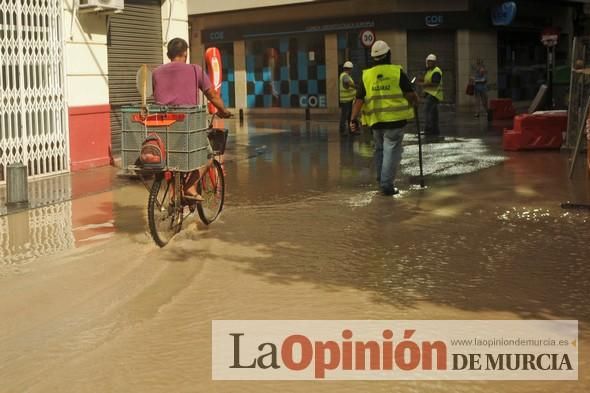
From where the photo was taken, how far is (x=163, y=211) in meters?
7.55

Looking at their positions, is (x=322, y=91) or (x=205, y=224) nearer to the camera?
(x=205, y=224)

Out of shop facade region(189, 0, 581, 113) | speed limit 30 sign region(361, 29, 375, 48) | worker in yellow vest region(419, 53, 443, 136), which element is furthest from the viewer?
shop facade region(189, 0, 581, 113)

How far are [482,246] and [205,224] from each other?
2812 mm

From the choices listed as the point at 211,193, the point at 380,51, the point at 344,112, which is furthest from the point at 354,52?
the point at 211,193

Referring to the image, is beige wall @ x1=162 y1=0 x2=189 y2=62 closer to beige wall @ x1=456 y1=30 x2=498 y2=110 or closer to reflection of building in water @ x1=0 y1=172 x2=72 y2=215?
reflection of building in water @ x1=0 y1=172 x2=72 y2=215

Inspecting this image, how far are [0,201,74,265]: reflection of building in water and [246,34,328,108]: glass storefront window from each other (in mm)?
23384

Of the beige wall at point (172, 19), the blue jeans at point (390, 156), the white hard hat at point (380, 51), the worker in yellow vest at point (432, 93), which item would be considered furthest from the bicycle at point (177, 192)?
the worker in yellow vest at point (432, 93)

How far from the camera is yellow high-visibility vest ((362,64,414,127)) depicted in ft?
32.5

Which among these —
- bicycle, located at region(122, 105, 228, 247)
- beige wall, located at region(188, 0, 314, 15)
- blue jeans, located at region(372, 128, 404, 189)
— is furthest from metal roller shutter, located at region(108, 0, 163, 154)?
beige wall, located at region(188, 0, 314, 15)

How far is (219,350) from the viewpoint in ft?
15.3

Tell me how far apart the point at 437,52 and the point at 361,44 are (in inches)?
114

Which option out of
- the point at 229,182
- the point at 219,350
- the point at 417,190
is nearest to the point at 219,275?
the point at 219,350

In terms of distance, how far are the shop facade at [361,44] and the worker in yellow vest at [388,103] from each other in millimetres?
19122

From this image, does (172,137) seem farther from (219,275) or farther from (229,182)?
(229,182)
